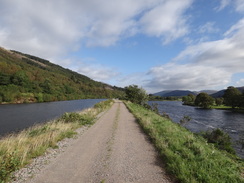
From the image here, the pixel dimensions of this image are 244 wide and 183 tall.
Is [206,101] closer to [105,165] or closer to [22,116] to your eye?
[22,116]

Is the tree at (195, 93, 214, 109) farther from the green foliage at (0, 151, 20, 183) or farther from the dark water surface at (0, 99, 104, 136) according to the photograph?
the green foliage at (0, 151, 20, 183)

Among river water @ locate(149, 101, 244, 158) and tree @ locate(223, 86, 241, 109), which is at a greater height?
tree @ locate(223, 86, 241, 109)

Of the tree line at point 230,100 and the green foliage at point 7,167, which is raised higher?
the tree line at point 230,100

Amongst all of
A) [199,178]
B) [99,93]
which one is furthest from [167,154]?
[99,93]

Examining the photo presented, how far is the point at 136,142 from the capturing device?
31.9ft

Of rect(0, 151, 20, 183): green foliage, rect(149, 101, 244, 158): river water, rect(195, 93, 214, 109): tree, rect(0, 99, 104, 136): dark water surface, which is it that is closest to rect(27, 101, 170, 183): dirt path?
rect(0, 151, 20, 183): green foliage

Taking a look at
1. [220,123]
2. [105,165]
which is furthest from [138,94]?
[105,165]

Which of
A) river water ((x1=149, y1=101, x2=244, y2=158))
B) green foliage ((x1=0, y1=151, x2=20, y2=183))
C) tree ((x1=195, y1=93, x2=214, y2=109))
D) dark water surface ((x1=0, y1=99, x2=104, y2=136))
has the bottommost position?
river water ((x1=149, y1=101, x2=244, y2=158))

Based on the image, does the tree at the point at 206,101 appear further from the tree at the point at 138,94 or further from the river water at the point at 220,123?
the tree at the point at 138,94

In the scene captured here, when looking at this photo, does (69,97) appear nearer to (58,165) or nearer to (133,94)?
(133,94)

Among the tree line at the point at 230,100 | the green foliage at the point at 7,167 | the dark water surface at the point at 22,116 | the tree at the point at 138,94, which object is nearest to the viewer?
the green foliage at the point at 7,167

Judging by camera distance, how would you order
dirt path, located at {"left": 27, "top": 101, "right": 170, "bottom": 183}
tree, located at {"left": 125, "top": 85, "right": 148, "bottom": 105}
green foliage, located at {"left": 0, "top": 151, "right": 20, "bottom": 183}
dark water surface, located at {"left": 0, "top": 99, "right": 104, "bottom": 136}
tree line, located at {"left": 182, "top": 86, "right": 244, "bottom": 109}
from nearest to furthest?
green foliage, located at {"left": 0, "top": 151, "right": 20, "bottom": 183}
dirt path, located at {"left": 27, "top": 101, "right": 170, "bottom": 183}
dark water surface, located at {"left": 0, "top": 99, "right": 104, "bottom": 136}
tree, located at {"left": 125, "top": 85, "right": 148, "bottom": 105}
tree line, located at {"left": 182, "top": 86, "right": 244, "bottom": 109}

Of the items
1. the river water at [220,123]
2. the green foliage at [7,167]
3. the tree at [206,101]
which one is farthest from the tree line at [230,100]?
the green foliage at [7,167]

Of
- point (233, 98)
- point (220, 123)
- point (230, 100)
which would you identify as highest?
point (233, 98)
